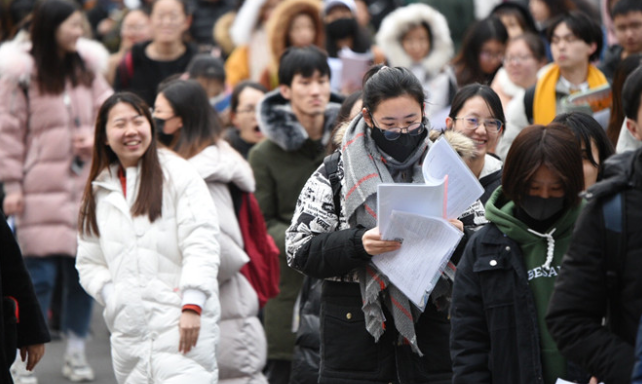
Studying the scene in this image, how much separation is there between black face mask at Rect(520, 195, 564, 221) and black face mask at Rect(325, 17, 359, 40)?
677cm

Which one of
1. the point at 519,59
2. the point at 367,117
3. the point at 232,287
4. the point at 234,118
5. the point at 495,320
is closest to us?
the point at 495,320

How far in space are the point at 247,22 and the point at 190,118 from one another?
174 inches

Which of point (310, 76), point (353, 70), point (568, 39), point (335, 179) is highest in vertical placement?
point (568, 39)

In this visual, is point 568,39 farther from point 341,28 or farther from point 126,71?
point 126,71

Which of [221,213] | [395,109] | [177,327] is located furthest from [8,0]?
[395,109]

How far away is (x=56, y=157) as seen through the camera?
28.3 feet

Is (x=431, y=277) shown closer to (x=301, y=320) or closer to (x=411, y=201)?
(x=411, y=201)

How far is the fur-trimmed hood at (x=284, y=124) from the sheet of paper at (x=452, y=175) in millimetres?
2804

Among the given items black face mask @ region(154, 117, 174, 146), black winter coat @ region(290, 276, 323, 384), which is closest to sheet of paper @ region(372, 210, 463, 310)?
black winter coat @ region(290, 276, 323, 384)

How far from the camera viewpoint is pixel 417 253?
4.56 metres

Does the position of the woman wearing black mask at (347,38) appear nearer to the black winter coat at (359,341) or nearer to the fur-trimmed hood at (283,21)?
the fur-trimmed hood at (283,21)

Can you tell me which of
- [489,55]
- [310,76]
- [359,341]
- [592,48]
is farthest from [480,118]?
[489,55]

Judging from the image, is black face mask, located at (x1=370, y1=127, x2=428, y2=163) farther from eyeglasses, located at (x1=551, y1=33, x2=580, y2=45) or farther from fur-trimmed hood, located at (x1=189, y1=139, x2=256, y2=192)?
eyeglasses, located at (x1=551, y1=33, x2=580, y2=45)

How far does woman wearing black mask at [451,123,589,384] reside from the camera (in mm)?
4070
